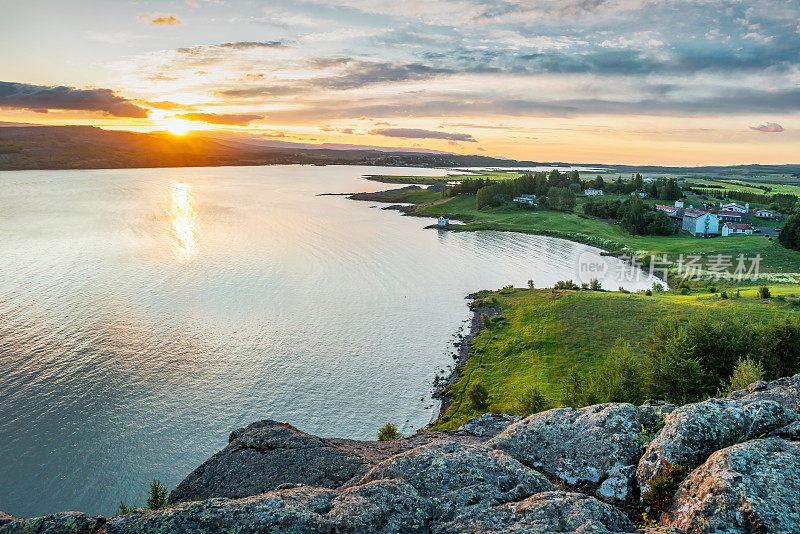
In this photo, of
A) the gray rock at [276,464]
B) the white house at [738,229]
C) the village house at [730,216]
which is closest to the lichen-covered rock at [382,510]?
the gray rock at [276,464]

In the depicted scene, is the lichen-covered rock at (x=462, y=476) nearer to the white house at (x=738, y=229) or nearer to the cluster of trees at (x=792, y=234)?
the cluster of trees at (x=792, y=234)

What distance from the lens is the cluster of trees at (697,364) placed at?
26891 mm

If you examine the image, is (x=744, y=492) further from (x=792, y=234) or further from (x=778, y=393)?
(x=792, y=234)

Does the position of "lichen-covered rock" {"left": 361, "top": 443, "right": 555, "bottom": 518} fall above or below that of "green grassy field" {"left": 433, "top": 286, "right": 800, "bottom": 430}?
above

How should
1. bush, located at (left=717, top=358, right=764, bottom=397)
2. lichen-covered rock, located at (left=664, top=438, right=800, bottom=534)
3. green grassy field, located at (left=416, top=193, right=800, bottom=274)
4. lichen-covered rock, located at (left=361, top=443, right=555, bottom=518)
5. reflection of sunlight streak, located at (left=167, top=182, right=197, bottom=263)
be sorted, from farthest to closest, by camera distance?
green grassy field, located at (left=416, top=193, right=800, bottom=274) → reflection of sunlight streak, located at (left=167, top=182, right=197, bottom=263) → bush, located at (left=717, top=358, right=764, bottom=397) → lichen-covered rock, located at (left=361, top=443, right=555, bottom=518) → lichen-covered rock, located at (left=664, top=438, right=800, bottom=534)

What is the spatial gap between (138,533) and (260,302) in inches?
2140

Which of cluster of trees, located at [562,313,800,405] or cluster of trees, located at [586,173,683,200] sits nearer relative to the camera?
cluster of trees, located at [562,313,800,405]

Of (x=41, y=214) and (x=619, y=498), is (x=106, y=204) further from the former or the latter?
(x=619, y=498)

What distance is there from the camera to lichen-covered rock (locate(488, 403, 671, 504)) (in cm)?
1116

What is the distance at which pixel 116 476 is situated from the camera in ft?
96.4

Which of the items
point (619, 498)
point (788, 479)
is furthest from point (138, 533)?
point (788, 479)

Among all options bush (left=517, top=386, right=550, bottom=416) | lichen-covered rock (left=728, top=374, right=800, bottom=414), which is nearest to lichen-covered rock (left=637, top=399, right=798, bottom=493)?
lichen-covered rock (left=728, top=374, right=800, bottom=414)

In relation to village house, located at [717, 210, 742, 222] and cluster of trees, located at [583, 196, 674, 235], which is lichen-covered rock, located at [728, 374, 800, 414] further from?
village house, located at [717, 210, 742, 222]

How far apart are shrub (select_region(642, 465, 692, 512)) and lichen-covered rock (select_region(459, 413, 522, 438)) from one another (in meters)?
5.81
